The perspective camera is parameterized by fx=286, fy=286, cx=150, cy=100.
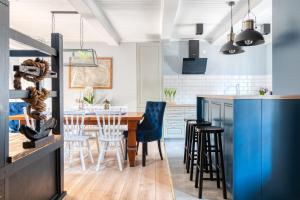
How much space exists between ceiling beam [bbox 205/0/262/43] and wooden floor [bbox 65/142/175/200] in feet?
9.12

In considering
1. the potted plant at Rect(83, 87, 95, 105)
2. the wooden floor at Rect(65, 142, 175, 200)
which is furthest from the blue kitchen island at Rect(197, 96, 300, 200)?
the potted plant at Rect(83, 87, 95, 105)

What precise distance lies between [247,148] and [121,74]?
4911 mm

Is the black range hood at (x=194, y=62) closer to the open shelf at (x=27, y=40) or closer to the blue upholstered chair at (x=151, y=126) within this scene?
the blue upholstered chair at (x=151, y=126)

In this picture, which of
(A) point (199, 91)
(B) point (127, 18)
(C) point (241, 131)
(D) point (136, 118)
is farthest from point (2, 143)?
(A) point (199, 91)

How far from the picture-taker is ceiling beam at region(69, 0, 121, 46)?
3.95 metres

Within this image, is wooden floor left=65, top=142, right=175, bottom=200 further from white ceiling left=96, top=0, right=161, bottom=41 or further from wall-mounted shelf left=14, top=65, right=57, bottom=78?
white ceiling left=96, top=0, right=161, bottom=41

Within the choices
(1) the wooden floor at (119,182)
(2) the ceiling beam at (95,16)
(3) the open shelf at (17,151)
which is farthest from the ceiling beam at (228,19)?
(3) the open shelf at (17,151)

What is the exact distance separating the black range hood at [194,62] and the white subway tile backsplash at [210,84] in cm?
26

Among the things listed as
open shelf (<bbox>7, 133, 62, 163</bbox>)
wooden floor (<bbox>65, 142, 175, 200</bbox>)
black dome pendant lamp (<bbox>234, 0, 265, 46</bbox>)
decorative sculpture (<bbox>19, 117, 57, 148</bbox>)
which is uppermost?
black dome pendant lamp (<bbox>234, 0, 265, 46</bbox>)

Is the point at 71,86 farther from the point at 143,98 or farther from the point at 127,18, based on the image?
the point at 127,18

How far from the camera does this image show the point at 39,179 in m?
2.61

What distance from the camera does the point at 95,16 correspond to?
175 inches

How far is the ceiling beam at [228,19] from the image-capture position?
A: 4352mm

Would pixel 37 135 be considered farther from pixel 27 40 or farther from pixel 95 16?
pixel 95 16
